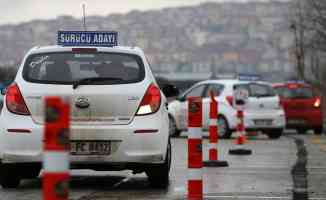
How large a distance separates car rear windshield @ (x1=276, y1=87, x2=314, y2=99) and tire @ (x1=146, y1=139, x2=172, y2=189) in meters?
18.3

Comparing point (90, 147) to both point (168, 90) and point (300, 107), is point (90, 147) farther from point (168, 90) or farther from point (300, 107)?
point (300, 107)

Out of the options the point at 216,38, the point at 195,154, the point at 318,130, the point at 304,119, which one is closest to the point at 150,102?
the point at 195,154

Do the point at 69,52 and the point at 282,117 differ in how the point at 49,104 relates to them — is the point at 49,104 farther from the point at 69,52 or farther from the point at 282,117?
the point at 282,117

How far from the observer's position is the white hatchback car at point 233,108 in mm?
26344

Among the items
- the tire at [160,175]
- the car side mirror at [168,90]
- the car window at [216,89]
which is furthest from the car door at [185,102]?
the tire at [160,175]

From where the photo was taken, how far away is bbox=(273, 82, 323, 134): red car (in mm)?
30031

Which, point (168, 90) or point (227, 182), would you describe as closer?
point (227, 182)

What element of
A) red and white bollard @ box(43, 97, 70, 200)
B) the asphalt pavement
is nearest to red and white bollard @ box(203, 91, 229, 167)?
the asphalt pavement

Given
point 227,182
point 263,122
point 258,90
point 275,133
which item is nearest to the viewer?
point 227,182

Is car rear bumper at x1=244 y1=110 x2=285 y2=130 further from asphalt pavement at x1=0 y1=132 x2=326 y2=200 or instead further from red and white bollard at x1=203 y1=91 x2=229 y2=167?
red and white bollard at x1=203 y1=91 x2=229 y2=167

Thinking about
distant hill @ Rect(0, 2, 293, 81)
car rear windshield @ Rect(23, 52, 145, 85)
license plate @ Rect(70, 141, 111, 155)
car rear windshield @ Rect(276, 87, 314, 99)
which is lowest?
distant hill @ Rect(0, 2, 293, 81)

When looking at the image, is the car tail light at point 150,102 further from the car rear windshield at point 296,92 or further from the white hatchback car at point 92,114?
the car rear windshield at point 296,92

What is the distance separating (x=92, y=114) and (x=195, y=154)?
4.85 ft

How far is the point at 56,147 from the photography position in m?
6.08
